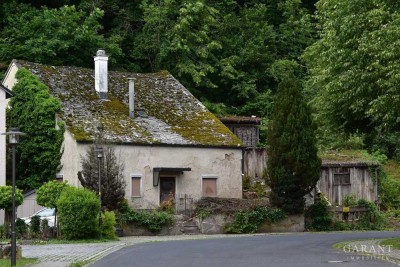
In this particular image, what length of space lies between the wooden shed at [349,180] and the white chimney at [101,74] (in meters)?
12.3

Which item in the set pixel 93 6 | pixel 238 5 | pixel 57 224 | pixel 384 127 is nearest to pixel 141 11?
pixel 93 6

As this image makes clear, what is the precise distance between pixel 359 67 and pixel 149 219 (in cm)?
1334

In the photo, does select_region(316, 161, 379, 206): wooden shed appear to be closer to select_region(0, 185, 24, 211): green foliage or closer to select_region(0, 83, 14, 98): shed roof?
select_region(0, 83, 14, 98): shed roof

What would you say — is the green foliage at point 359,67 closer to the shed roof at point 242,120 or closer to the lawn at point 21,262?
the lawn at point 21,262

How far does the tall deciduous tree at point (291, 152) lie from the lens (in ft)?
137

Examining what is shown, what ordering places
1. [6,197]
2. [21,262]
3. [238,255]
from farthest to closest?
[6,197] < [238,255] < [21,262]

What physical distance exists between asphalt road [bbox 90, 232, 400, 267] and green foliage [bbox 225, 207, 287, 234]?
8742mm

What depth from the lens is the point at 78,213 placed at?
1377 inches

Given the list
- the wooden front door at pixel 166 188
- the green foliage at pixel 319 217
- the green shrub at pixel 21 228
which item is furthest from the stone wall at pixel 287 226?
the green shrub at pixel 21 228

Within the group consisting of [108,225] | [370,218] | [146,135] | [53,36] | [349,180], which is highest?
[53,36]

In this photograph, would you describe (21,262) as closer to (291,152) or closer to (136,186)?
(291,152)

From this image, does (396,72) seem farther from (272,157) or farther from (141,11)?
(141,11)

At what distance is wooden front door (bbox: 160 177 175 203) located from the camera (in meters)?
46.1

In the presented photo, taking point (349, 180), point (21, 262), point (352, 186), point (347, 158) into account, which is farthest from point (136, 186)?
point (21, 262)
